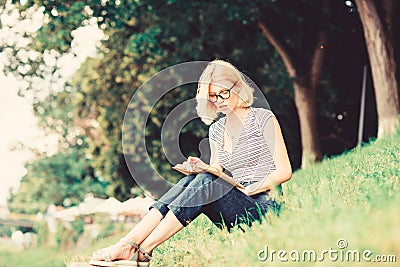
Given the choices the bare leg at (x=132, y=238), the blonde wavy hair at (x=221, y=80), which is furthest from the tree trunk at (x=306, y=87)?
the bare leg at (x=132, y=238)

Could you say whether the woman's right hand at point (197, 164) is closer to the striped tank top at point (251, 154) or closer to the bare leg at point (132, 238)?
the bare leg at point (132, 238)

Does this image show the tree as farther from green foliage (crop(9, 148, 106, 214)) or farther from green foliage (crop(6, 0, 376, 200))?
green foliage (crop(9, 148, 106, 214))

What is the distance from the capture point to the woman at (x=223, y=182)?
419cm

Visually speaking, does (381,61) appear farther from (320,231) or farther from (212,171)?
(320,231)

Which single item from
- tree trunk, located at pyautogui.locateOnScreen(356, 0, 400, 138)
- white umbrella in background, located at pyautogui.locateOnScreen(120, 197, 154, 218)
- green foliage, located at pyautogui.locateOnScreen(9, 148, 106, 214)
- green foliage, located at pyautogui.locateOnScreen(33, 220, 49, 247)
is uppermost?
tree trunk, located at pyautogui.locateOnScreen(356, 0, 400, 138)

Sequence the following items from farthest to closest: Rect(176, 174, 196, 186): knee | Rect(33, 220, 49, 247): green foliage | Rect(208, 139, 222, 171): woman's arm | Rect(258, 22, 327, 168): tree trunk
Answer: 1. Rect(33, 220, 49, 247): green foliage
2. Rect(258, 22, 327, 168): tree trunk
3. Rect(208, 139, 222, 171): woman's arm
4. Rect(176, 174, 196, 186): knee

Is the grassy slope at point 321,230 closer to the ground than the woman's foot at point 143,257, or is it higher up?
higher up

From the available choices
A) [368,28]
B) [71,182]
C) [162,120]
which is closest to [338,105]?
[162,120]

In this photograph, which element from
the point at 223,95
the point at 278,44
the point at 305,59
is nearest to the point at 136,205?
the point at 278,44

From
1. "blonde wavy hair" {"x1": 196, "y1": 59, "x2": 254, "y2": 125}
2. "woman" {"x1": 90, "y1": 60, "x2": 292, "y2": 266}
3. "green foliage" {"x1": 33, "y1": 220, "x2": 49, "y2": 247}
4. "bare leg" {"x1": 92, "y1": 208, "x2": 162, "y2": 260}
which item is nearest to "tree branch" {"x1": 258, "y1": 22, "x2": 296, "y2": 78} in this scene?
"woman" {"x1": 90, "y1": 60, "x2": 292, "y2": 266}

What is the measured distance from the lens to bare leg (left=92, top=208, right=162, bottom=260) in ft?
13.9

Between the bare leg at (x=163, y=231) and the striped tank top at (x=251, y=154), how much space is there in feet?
2.33

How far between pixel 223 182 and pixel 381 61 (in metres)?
8.39

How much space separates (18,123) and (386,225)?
39.7m
